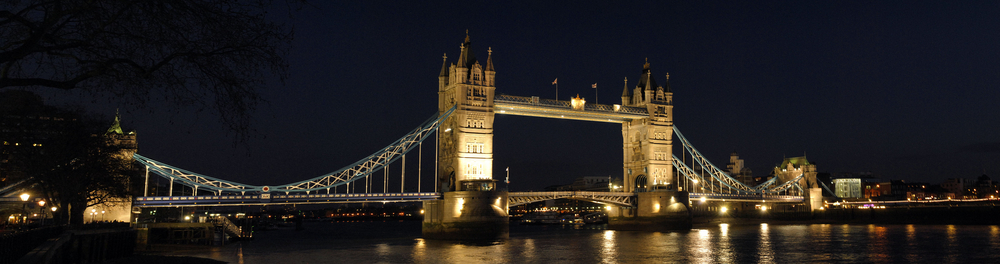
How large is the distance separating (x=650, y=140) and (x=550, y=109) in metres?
16.6

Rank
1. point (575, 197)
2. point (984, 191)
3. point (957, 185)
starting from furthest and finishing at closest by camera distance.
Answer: point (957, 185) → point (984, 191) → point (575, 197)

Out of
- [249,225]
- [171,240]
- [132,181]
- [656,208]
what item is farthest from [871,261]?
[249,225]

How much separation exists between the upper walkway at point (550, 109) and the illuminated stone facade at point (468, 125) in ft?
7.55

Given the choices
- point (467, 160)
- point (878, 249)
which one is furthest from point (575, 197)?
point (878, 249)

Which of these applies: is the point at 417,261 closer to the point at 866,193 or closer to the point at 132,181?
the point at 132,181

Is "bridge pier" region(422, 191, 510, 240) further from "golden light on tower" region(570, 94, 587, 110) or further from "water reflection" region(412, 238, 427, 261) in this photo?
"golden light on tower" region(570, 94, 587, 110)

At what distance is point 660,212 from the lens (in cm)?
7919

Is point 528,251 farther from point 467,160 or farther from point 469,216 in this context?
point 467,160

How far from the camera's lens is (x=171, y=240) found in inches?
2046

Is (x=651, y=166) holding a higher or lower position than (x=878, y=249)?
higher

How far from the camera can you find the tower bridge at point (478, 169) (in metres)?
61.2

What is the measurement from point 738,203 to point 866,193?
59.9 metres

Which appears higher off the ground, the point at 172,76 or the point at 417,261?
the point at 172,76

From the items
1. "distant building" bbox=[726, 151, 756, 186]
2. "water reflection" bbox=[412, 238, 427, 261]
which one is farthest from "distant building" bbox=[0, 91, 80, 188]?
"distant building" bbox=[726, 151, 756, 186]
